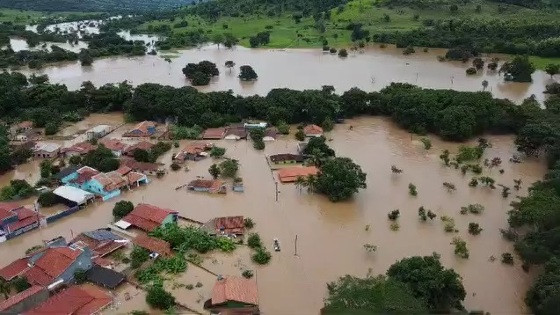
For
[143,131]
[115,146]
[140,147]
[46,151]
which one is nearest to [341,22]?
[143,131]

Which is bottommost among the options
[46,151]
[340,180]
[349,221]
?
[349,221]

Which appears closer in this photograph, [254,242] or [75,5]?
[254,242]

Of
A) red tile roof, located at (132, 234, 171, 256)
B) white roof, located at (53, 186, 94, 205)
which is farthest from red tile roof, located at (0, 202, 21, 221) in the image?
red tile roof, located at (132, 234, 171, 256)

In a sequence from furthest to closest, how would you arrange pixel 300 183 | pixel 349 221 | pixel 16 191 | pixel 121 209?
1. pixel 300 183
2. pixel 16 191
3. pixel 349 221
4. pixel 121 209

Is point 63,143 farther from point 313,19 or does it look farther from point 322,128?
point 313,19

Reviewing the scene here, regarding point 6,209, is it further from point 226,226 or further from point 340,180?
point 340,180

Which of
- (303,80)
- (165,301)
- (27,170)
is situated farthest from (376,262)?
(303,80)

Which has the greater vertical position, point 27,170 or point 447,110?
point 447,110
